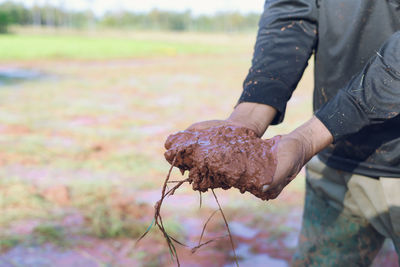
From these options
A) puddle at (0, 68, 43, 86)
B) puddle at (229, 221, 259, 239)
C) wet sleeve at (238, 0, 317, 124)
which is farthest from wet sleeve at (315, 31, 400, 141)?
puddle at (0, 68, 43, 86)

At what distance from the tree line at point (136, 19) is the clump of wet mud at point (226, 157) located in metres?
66.5

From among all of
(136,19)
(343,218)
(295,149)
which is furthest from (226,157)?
(136,19)

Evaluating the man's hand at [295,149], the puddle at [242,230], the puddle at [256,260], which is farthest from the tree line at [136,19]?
the man's hand at [295,149]

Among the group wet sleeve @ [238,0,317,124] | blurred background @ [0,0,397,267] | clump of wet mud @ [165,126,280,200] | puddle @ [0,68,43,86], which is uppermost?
wet sleeve @ [238,0,317,124]

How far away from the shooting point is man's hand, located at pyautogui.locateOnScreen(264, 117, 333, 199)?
1.30 metres

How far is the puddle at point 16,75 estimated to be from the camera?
12250mm

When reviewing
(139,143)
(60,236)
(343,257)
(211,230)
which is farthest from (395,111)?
(139,143)

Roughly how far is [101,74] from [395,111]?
45.7 feet

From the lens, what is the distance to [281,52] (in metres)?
1.68

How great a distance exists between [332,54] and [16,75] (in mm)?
13421

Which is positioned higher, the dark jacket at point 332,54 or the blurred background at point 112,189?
the dark jacket at point 332,54

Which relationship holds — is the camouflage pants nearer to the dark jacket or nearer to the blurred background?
the dark jacket

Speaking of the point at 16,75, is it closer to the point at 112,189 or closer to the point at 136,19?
the point at 112,189

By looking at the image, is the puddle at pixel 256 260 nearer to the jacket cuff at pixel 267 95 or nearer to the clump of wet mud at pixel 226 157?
the jacket cuff at pixel 267 95
